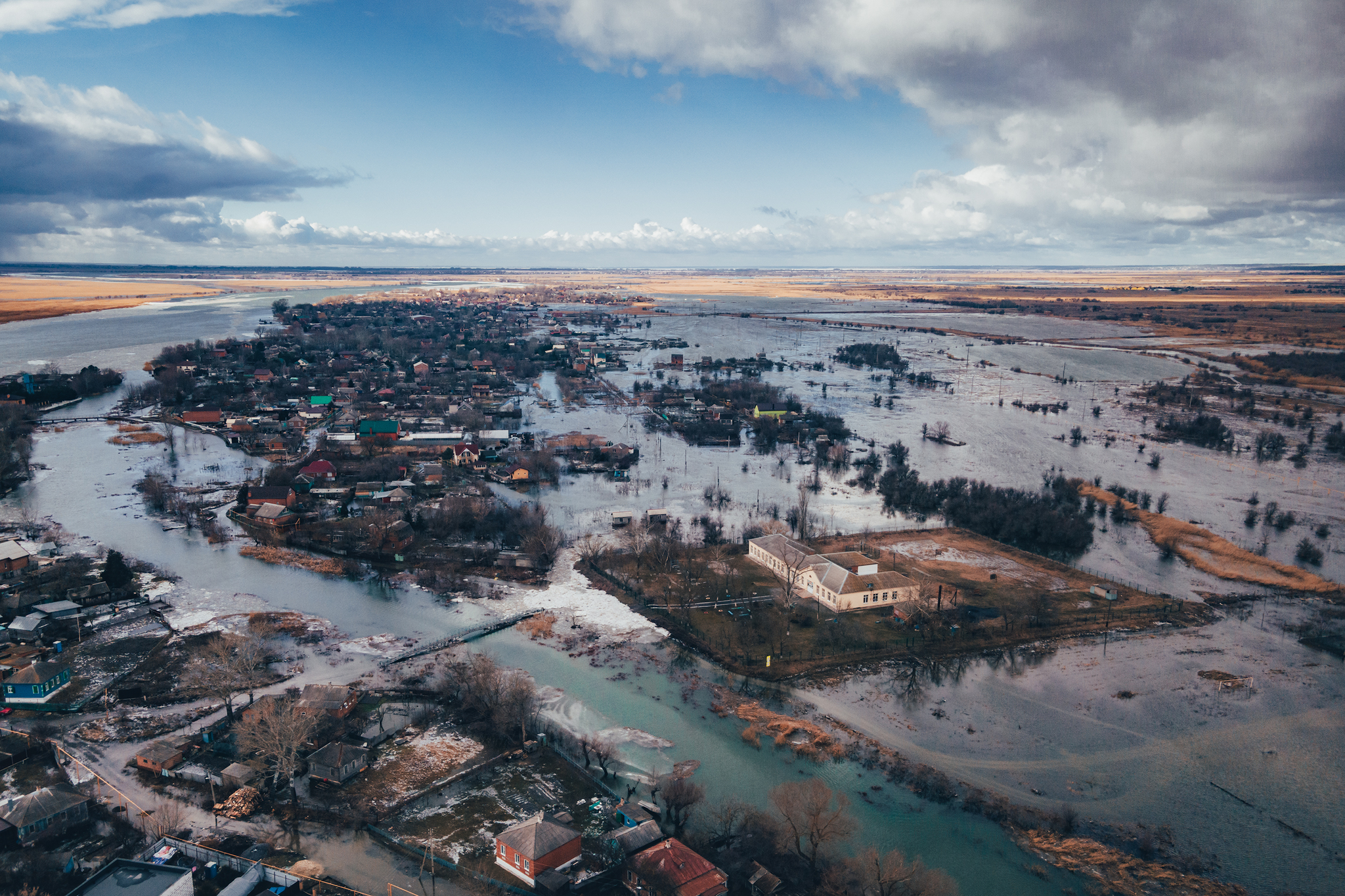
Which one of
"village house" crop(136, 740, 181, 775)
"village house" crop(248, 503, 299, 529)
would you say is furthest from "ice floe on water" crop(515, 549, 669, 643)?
"village house" crop(248, 503, 299, 529)

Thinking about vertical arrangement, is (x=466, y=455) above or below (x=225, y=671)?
above

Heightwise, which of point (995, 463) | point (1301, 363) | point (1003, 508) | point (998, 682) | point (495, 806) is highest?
point (1301, 363)

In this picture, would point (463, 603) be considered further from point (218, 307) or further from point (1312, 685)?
point (218, 307)

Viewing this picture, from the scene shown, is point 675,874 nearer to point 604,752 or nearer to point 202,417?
point 604,752

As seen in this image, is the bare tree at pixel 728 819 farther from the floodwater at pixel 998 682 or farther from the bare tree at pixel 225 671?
the bare tree at pixel 225 671

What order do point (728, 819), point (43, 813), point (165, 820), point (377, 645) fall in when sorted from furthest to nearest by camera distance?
point (377, 645) → point (728, 819) → point (165, 820) → point (43, 813)

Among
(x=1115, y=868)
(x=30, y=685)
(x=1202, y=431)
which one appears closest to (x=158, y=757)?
(x=30, y=685)
